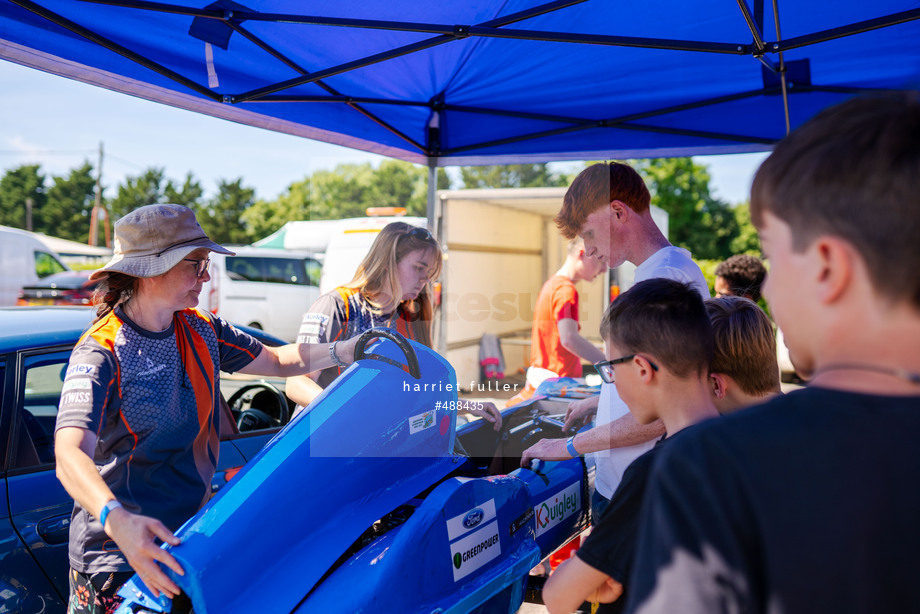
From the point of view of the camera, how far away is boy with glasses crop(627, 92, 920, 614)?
0.64 metres

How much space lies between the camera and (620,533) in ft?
4.18

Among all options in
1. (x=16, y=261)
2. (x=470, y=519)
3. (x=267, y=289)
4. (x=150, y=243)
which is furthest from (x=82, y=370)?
(x=16, y=261)

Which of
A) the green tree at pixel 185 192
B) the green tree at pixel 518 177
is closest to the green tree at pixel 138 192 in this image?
the green tree at pixel 185 192

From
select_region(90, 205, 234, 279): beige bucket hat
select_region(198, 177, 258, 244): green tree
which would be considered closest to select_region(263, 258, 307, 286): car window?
select_region(90, 205, 234, 279): beige bucket hat

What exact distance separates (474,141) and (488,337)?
4.25 metres

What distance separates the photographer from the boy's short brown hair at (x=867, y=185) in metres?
0.67

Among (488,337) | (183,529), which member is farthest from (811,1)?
(488,337)

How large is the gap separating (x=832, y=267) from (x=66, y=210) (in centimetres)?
7060

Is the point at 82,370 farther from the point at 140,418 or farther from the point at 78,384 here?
the point at 140,418

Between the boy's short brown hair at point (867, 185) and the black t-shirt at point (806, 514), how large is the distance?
15cm

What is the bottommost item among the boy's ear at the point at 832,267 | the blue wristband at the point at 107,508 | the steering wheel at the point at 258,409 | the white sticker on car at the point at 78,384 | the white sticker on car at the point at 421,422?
the steering wheel at the point at 258,409

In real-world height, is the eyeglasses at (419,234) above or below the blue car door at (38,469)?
above

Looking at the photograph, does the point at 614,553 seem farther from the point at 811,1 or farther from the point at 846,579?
the point at 811,1

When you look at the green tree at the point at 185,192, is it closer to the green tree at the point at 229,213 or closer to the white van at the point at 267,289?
the green tree at the point at 229,213
